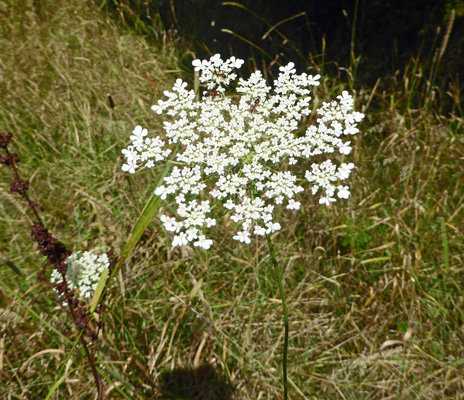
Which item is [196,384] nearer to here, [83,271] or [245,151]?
[83,271]

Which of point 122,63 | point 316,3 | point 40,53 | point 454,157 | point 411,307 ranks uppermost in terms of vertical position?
point 40,53

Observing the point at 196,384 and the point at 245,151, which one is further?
the point at 196,384

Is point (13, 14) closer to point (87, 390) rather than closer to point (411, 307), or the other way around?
point (87, 390)

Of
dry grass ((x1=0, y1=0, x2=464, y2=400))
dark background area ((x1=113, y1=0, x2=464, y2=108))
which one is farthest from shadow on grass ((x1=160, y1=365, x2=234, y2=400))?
dark background area ((x1=113, y1=0, x2=464, y2=108))

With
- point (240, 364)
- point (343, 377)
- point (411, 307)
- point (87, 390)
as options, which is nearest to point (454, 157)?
point (411, 307)

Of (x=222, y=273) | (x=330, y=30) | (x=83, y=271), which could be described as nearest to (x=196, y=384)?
(x=222, y=273)

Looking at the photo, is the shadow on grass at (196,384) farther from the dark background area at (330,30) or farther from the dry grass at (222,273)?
the dark background area at (330,30)

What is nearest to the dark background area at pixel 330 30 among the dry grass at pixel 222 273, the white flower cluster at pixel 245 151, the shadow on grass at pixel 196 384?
the dry grass at pixel 222 273

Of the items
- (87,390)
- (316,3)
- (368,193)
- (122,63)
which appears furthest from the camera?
(316,3)
